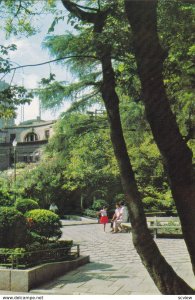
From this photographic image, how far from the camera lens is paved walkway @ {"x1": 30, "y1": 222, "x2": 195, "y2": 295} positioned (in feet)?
28.9

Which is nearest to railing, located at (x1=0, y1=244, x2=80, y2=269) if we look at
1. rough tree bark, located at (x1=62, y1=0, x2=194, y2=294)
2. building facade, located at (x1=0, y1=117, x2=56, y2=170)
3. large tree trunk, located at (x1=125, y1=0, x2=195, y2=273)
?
rough tree bark, located at (x1=62, y1=0, x2=194, y2=294)

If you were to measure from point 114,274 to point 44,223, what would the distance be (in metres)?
2.83

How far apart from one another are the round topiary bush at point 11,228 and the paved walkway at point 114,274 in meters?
1.59

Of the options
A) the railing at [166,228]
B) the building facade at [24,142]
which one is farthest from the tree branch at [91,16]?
the building facade at [24,142]

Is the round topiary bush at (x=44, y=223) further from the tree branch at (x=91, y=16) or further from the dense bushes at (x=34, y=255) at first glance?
the tree branch at (x=91, y=16)

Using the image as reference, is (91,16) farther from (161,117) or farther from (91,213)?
(91,213)

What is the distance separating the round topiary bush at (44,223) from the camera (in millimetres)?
12141

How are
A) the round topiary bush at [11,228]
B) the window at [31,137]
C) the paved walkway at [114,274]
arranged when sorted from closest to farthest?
the paved walkway at [114,274], the round topiary bush at [11,228], the window at [31,137]

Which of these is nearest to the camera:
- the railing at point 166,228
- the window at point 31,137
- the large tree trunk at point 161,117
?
the large tree trunk at point 161,117

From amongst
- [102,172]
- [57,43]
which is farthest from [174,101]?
[102,172]

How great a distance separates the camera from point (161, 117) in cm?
515

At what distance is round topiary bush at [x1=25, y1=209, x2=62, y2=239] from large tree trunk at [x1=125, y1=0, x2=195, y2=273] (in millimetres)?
7527

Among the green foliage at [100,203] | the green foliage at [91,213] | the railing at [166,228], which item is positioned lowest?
the railing at [166,228]

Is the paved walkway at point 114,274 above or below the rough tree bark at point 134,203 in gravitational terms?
below
